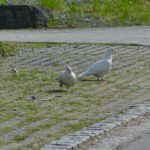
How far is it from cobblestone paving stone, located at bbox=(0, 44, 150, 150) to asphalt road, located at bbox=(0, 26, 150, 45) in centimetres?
227

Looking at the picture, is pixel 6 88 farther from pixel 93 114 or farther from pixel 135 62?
pixel 135 62

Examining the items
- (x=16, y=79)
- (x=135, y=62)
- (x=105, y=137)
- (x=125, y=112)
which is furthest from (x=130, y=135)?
(x=135, y=62)

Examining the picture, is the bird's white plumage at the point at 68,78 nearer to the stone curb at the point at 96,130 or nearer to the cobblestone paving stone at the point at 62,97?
the cobblestone paving stone at the point at 62,97

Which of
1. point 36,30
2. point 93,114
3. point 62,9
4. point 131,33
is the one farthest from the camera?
point 62,9

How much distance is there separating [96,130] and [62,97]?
8.25 feet

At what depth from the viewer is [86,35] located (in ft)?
65.0

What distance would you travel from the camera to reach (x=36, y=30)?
21578 millimetres

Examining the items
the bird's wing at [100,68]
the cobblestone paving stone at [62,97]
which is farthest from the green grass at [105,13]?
the bird's wing at [100,68]

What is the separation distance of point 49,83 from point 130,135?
13.5 feet

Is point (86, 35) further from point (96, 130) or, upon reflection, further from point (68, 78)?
point (96, 130)

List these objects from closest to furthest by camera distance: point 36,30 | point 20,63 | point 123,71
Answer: point 123,71 → point 20,63 → point 36,30

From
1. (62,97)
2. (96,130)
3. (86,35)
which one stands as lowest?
(86,35)

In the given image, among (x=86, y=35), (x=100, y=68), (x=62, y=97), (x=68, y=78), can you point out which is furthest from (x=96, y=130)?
(x=86, y=35)

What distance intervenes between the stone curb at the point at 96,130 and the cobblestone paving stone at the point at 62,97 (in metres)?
0.01
